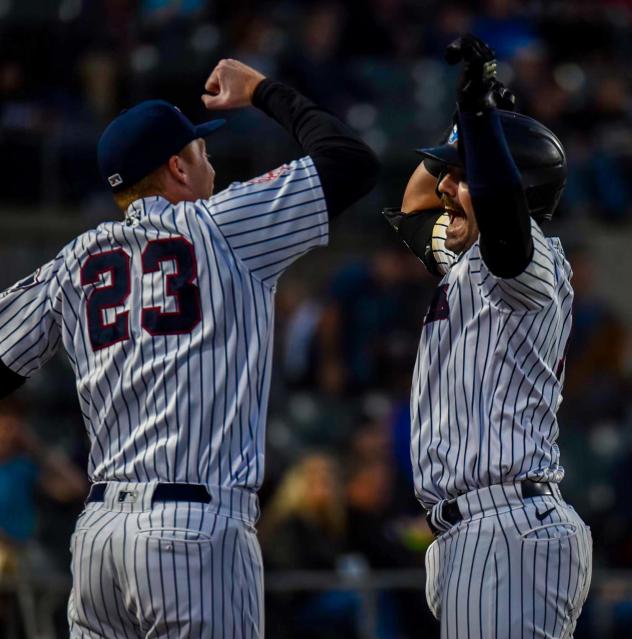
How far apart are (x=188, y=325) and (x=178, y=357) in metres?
0.09

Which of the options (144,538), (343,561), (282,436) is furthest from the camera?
(282,436)

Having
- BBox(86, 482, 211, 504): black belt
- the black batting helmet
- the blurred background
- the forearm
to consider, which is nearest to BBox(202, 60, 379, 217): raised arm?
the forearm

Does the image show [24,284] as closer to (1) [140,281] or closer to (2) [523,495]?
(1) [140,281]

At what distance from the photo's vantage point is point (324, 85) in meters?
11.9

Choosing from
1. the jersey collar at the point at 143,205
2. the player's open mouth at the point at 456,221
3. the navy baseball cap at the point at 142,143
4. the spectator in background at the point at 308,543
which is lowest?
the spectator in background at the point at 308,543

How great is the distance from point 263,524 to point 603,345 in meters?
3.35

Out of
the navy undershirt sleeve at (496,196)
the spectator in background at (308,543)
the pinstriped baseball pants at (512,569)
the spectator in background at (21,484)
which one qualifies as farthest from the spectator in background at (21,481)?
the navy undershirt sleeve at (496,196)

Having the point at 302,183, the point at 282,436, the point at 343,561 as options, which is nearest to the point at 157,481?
the point at 302,183

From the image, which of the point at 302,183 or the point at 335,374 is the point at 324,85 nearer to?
the point at 335,374

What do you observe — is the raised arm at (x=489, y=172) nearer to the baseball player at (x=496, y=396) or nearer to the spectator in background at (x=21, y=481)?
the baseball player at (x=496, y=396)

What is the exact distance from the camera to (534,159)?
4.27m

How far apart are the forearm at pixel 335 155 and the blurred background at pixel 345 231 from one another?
385 centimetres

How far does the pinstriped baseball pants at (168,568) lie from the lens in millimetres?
3967

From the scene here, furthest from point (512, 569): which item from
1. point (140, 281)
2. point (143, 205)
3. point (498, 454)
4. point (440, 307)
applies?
point (143, 205)
